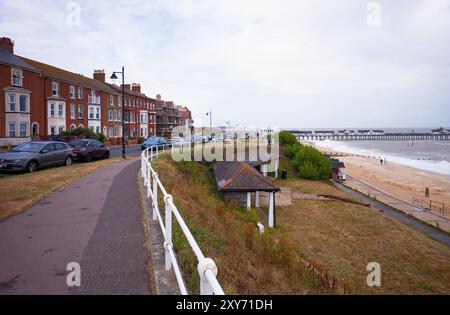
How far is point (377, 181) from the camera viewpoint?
44375 mm

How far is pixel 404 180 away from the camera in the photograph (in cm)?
4522

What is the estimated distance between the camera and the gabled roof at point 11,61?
3319cm

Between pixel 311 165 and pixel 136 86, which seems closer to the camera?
pixel 311 165

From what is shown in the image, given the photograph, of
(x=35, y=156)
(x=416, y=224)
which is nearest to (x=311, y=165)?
(x=416, y=224)

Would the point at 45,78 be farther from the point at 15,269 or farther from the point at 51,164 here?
the point at 15,269

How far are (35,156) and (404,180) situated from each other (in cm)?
4722

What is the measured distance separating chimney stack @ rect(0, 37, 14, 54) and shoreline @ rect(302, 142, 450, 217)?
48704 millimetres

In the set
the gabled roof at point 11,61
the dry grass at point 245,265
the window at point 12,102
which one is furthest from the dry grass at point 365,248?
the gabled roof at point 11,61

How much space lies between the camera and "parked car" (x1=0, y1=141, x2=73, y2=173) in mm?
15227

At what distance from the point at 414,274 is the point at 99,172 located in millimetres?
15397

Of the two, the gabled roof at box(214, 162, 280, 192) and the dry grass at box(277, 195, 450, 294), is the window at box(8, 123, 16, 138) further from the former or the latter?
the dry grass at box(277, 195, 450, 294)

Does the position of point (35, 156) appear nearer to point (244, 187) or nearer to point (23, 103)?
point (244, 187)

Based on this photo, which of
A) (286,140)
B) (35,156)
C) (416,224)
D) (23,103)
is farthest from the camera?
(286,140)
